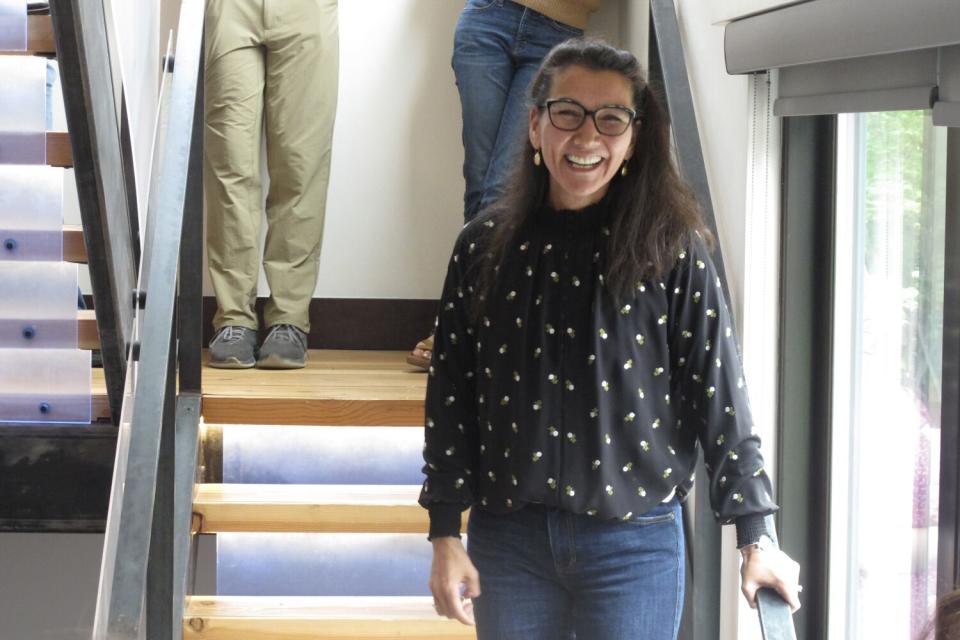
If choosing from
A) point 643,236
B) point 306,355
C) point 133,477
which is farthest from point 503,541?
point 306,355

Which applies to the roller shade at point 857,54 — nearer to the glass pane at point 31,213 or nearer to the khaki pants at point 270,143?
the glass pane at point 31,213

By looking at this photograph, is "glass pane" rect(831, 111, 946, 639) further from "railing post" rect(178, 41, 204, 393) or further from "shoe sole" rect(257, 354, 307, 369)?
"shoe sole" rect(257, 354, 307, 369)

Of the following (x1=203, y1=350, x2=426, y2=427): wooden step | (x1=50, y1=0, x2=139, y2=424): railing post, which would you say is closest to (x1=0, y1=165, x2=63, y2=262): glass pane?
(x1=50, y1=0, x2=139, y2=424): railing post

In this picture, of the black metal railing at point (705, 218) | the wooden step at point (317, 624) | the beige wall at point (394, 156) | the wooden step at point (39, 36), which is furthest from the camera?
the beige wall at point (394, 156)

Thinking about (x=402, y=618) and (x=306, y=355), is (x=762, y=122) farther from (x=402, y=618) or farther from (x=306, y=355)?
(x=306, y=355)

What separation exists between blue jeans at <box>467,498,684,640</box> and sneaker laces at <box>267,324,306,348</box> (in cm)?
189

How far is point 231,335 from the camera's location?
3381 millimetres

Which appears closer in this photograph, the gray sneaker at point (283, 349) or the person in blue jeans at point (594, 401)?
the person in blue jeans at point (594, 401)

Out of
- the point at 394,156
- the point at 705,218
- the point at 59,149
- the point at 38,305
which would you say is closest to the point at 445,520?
the point at 705,218

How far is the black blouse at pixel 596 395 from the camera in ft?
4.98

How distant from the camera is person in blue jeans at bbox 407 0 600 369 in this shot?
3041 mm

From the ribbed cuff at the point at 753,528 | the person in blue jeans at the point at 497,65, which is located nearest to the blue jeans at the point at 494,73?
the person in blue jeans at the point at 497,65

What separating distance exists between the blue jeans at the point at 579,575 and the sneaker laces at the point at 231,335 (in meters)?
1.91

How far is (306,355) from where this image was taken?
352 cm
